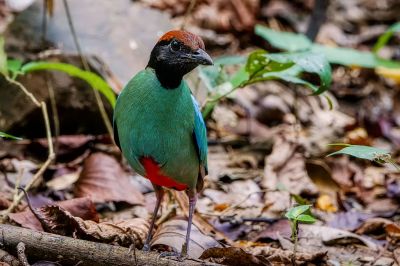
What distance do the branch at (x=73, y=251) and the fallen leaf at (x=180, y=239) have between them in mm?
557

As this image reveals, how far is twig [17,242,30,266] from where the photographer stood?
294 cm

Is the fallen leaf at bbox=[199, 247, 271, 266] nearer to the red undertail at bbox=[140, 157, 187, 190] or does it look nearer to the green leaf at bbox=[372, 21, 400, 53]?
the red undertail at bbox=[140, 157, 187, 190]

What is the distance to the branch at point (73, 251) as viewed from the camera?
3031 mm

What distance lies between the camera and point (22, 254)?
2975 mm

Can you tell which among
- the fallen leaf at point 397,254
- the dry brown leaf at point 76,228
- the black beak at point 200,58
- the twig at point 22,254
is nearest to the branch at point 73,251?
the twig at point 22,254

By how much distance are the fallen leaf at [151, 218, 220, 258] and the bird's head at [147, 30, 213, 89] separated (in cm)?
92

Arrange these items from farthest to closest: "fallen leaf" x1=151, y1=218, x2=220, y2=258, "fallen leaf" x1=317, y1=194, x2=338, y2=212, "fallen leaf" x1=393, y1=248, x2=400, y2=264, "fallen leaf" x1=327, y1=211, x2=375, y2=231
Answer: "fallen leaf" x1=317, y1=194, x2=338, y2=212
"fallen leaf" x1=327, y1=211, x2=375, y2=231
"fallen leaf" x1=393, y1=248, x2=400, y2=264
"fallen leaf" x1=151, y1=218, x2=220, y2=258

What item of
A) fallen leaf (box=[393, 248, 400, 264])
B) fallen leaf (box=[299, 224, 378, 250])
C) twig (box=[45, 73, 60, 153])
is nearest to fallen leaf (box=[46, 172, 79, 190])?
twig (box=[45, 73, 60, 153])

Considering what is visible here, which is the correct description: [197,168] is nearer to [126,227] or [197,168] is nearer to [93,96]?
[126,227]

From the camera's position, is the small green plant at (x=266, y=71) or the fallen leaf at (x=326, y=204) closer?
the small green plant at (x=266, y=71)

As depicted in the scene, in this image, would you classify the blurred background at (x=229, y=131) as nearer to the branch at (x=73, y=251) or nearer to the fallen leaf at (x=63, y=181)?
the fallen leaf at (x=63, y=181)

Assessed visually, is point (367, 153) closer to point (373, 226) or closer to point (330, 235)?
point (330, 235)

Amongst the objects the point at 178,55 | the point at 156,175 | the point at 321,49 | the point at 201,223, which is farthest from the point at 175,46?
the point at 321,49

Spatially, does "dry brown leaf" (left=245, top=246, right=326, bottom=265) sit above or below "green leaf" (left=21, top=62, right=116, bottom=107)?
below
